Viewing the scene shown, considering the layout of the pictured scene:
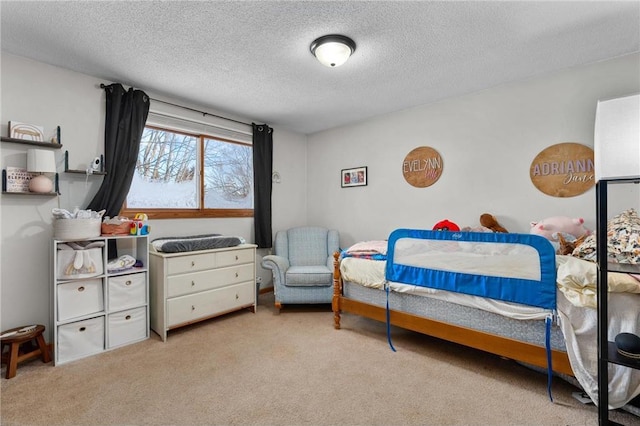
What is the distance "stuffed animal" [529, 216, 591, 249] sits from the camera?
2.36 metres

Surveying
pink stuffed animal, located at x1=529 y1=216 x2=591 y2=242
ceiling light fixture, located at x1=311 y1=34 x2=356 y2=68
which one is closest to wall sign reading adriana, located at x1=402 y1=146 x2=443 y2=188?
pink stuffed animal, located at x1=529 y1=216 x2=591 y2=242

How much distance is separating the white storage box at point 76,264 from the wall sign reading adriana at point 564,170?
381 cm

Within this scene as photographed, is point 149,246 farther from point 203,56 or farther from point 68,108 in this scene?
point 203,56

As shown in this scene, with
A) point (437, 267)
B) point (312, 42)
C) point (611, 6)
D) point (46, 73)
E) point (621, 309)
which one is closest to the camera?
point (621, 309)

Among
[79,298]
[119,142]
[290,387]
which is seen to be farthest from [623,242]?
[119,142]

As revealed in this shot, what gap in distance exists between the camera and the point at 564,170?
8.29 feet

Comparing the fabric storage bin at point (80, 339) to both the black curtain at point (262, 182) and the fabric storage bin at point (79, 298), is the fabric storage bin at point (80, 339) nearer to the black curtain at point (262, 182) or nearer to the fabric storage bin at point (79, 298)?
the fabric storage bin at point (79, 298)

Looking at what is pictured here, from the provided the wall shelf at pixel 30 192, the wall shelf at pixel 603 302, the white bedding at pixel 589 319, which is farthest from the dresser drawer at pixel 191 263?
the wall shelf at pixel 603 302

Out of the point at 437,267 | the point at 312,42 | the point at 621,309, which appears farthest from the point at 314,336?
the point at 312,42

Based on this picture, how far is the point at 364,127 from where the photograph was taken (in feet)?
12.9

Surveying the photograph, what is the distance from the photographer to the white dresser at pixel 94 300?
2242 mm

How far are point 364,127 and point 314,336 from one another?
8.65ft

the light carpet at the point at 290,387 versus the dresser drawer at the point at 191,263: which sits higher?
the dresser drawer at the point at 191,263

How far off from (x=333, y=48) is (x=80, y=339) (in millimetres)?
2893
